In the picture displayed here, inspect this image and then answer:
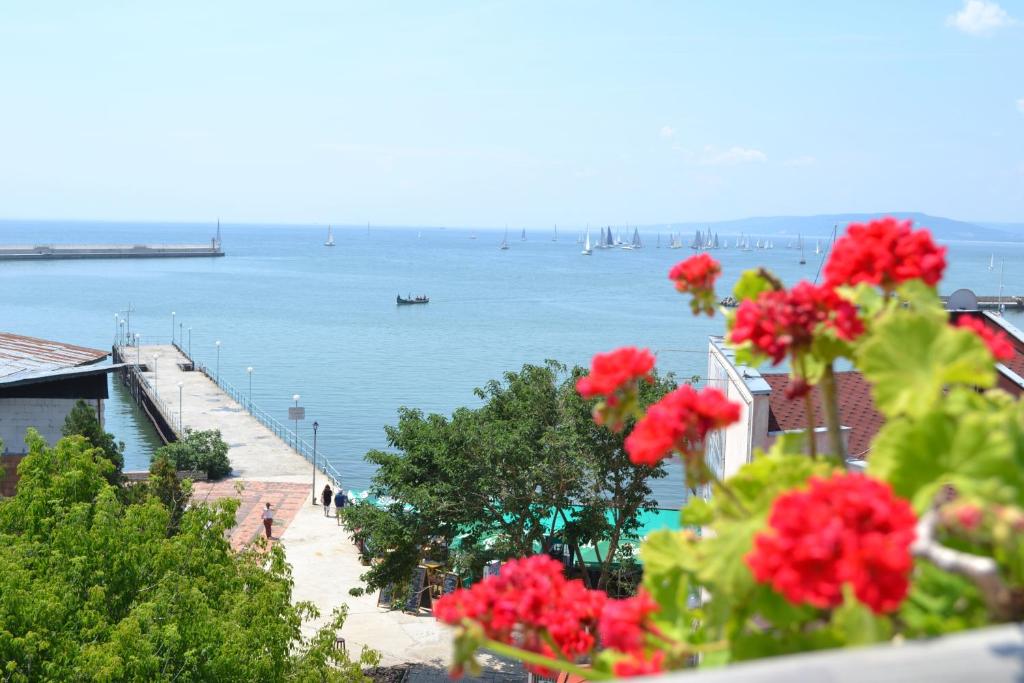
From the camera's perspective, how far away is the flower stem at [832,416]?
3.50 metres

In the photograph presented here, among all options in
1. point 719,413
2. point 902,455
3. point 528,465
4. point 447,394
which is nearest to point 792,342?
point 719,413

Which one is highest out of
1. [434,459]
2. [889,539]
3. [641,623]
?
[889,539]

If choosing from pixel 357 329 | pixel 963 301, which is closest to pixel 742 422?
pixel 963 301

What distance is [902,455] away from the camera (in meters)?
2.51

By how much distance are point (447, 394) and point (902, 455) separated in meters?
69.5

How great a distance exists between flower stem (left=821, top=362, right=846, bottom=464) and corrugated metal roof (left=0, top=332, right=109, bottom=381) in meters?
33.3

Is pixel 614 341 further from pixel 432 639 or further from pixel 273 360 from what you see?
pixel 432 639

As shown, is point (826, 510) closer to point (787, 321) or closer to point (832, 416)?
point (787, 321)

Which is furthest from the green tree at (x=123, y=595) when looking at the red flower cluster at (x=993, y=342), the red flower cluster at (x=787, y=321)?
the red flower cluster at (x=993, y=342)

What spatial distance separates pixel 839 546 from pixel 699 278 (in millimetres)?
2413

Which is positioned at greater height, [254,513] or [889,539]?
[889,539]

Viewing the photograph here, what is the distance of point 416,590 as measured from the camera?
28.0 metres

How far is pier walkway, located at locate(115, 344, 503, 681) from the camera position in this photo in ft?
82.0

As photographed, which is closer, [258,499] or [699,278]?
[699,278]
